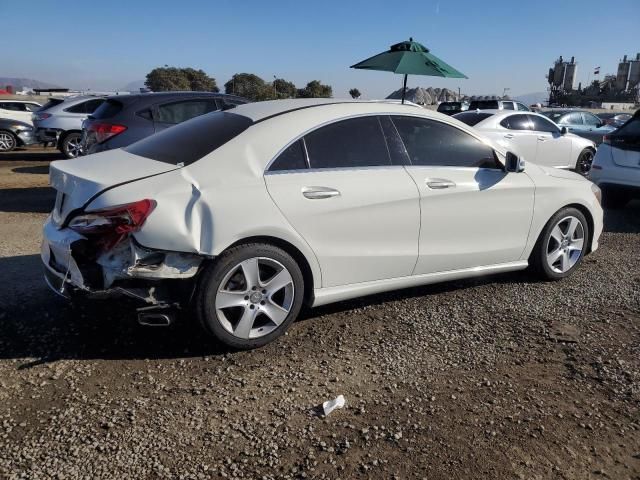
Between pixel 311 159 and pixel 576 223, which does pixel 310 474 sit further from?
pixel 576 223

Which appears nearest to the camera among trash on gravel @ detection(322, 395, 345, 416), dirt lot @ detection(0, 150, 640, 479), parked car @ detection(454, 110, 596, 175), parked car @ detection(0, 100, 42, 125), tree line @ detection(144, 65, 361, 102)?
dirt lot @ detection(0, 150, 640, 479)

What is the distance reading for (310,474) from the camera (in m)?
2.38

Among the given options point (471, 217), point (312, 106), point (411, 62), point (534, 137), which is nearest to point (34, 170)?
point (411, 62)

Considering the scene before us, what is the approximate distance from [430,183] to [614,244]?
3.69m

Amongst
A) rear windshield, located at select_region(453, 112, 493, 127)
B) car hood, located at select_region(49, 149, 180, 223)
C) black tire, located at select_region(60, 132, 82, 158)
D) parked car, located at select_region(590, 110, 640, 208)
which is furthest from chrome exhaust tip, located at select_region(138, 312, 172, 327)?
black tire, located at select_region(60, 132, 82, 158)

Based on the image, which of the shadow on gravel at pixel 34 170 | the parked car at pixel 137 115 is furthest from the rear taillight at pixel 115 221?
the shadow on gravel at pixel 34 170

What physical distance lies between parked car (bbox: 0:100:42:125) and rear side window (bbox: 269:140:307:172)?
13.7m

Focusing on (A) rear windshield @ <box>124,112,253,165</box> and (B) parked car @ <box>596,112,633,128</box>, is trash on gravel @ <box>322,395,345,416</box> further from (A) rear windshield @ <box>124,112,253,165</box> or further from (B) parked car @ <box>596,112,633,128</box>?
(B) parked car @ <box>596,112,633,128</box>

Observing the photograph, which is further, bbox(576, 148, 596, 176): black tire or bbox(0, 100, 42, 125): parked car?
bbox(0, 100, 42, 125): parked car

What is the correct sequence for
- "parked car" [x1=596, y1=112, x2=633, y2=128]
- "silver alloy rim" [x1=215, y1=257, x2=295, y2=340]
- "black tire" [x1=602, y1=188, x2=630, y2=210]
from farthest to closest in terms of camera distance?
"parked car" [x1=596, y1=112, x2=633, y2=128] < "black tire" [x1=602, y1=188, x2=630, y2=210] < "silver alloy rim" [x1=215, y1=257, x2=295, y2=340]

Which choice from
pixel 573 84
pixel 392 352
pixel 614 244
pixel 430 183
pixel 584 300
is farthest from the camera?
pixel 573 84

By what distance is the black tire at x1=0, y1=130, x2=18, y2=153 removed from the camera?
1427 centimetres

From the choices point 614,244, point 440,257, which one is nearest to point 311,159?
point 440,257

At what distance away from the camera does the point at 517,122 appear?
36.6ft
